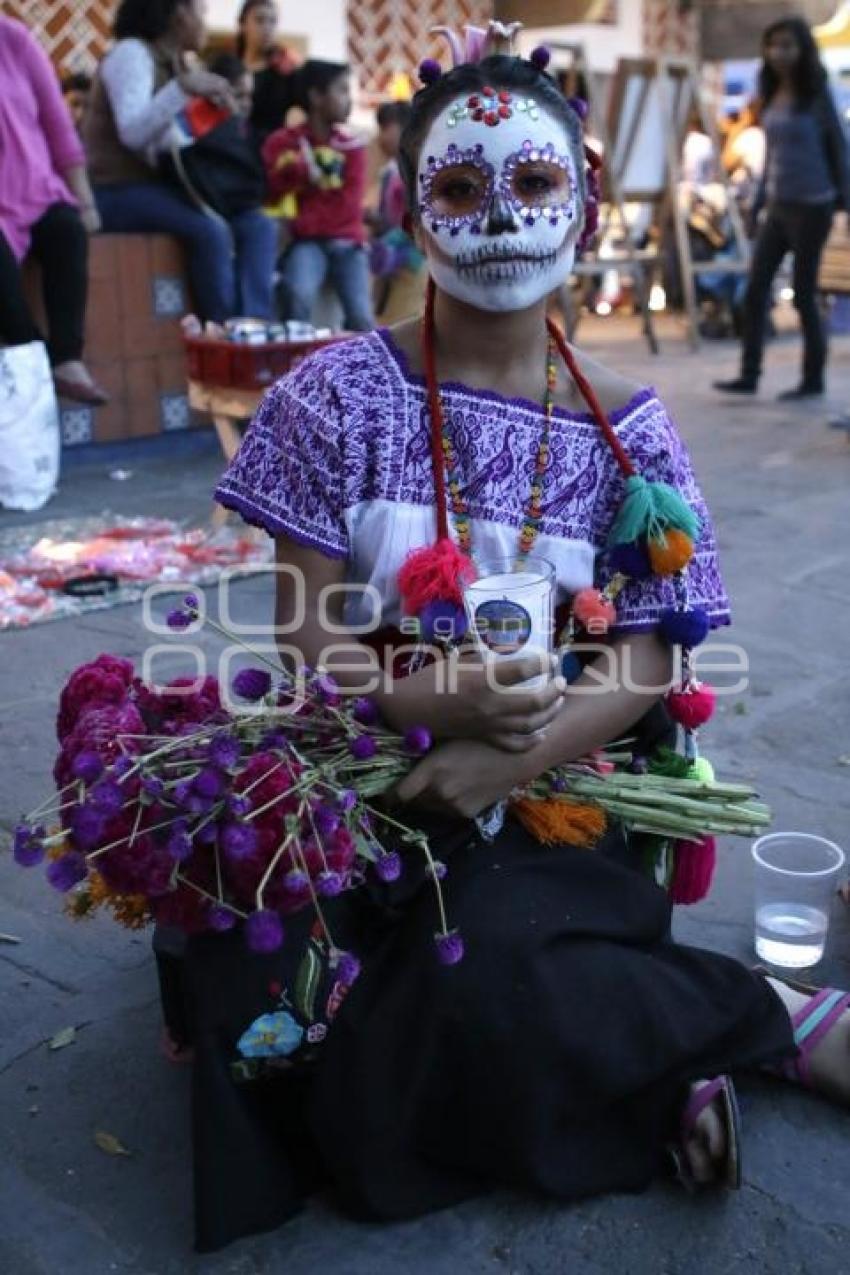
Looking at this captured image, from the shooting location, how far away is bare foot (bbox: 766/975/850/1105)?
2.01m

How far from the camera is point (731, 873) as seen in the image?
274cm

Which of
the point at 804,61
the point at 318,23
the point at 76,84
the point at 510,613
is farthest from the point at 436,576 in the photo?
the point at 318,23

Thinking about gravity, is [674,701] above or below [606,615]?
below

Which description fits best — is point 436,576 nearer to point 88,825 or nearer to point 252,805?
point 252,805

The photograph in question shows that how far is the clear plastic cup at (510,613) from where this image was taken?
185cm

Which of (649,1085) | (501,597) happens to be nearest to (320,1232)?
(649,1085)

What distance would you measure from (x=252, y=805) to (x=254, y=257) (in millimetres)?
5611

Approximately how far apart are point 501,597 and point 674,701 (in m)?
0.42

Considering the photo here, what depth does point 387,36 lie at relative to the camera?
1359cm

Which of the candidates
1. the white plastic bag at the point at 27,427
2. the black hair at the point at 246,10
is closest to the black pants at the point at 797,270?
the black hair at the point at 246,10

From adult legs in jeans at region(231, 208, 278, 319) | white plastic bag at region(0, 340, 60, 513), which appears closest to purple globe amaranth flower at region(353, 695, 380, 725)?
white plastic bag at region(0, 340, 60, 513)

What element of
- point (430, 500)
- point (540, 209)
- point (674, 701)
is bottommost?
point (674, 701)

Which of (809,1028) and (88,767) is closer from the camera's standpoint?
(88,767)

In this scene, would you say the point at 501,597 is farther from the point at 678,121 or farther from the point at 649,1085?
the point at 678,121
